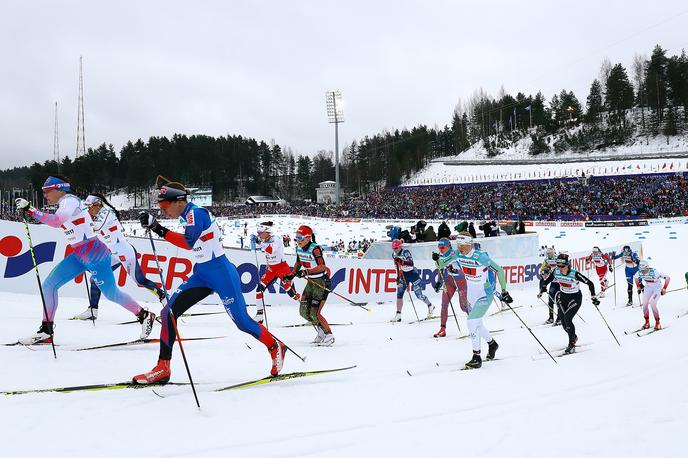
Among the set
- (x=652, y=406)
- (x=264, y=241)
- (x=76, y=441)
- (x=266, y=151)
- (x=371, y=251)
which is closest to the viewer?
(x=76, y=441)

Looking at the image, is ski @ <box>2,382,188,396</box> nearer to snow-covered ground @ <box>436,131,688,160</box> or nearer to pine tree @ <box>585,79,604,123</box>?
snow-covered ground @ <box>436,131,688,160</box>

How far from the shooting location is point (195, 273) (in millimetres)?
4863

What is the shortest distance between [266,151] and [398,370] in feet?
A: 353

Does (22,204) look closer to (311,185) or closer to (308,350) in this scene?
(308,350)

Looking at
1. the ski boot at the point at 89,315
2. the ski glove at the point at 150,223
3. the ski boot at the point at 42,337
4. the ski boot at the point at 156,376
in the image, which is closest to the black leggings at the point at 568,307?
the ski boot at the point at 156,376

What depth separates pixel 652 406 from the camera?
183 inches

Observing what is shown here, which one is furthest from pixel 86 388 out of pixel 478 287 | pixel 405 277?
pixel 405 277

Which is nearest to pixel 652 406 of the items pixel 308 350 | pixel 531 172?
pixel 308 350

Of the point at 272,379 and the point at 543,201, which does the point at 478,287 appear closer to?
the point at 272,379

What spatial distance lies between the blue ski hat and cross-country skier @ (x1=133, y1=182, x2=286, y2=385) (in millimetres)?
2415

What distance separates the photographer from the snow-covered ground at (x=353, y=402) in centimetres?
359

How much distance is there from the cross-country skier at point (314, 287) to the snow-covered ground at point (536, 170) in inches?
2210

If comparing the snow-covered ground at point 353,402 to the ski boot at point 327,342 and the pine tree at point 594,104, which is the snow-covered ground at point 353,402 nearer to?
the ski boot at point 327,342

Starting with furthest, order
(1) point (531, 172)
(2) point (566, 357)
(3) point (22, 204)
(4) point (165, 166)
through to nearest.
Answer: (4) point (165, 166) → (1) point (531, 172) → (2) point (566, 357) → (3) point (22, 204)
